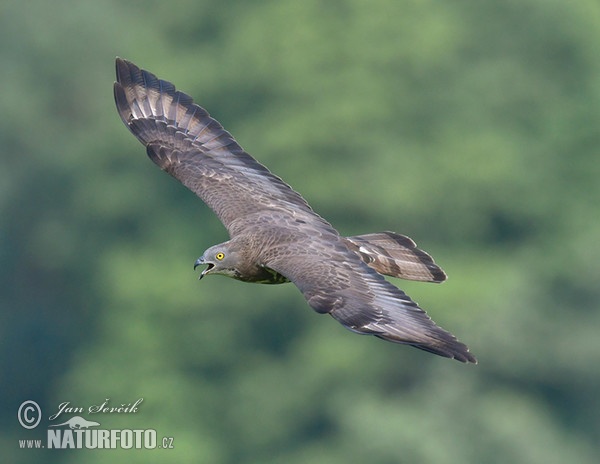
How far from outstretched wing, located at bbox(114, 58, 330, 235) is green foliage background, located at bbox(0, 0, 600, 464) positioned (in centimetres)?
2134

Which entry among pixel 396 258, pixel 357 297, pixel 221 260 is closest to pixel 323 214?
pixel 396 258

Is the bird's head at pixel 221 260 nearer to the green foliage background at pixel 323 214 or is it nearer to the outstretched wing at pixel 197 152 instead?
the outstretched wing at pixel 197 152

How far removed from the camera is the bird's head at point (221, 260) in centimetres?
1878

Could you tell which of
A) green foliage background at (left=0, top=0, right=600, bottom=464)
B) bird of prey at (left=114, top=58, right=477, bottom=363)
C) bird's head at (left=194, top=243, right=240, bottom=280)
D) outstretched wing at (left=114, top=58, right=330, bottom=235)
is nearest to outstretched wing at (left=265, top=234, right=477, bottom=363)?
bird of prey at (left=114, top=58, right=477, bottom=363)

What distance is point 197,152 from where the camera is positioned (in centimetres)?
2066

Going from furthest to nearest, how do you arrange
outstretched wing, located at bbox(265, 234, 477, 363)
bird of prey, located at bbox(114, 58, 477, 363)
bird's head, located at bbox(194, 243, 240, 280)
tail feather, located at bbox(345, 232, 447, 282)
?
tail feather, located at bbox(345, 232, 447, 282) < bird's head, located at bbox(194, 243, 240, 280) < bird of prey, located at bbox(114, 58, 477, 363) < outstretched wing, located at bbox(265, 234, 477, 363)

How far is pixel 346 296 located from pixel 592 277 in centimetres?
Answer: 3450

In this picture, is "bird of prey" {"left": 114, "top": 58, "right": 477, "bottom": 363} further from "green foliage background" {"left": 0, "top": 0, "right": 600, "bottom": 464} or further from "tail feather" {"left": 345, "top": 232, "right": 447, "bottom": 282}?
"green foliage background" {"left": 0, "top": 0, "right": 600, "bottom": 464}

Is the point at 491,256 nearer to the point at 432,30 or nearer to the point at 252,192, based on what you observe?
the point at 432,30

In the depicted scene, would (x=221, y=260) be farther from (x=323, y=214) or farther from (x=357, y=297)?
(x=323, y=214)

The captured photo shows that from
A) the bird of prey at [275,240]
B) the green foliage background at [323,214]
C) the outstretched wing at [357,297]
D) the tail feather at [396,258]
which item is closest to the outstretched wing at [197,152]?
the bird of prey at [275,240]

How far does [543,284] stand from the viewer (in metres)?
53.2

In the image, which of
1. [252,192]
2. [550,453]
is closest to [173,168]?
[252,192]

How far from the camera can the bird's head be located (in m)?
18.8
